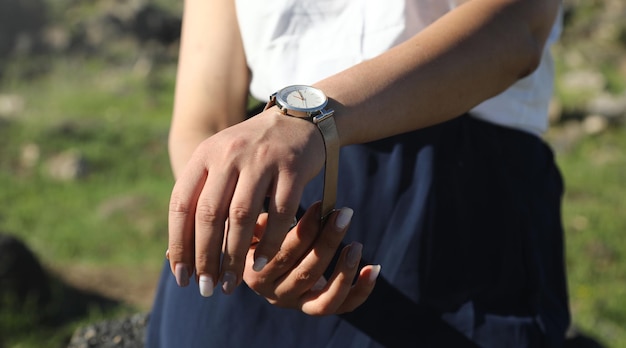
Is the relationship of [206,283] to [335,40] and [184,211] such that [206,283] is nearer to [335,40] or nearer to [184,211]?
[184,211]

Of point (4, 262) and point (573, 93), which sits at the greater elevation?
point (4, 262)

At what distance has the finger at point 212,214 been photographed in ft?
2.93

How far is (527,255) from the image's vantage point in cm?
131

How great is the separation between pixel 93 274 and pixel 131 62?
3709 mm

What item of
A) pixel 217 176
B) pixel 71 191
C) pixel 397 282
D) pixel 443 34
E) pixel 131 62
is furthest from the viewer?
pixel 131 62

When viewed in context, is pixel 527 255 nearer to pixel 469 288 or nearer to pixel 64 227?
pixel 469 288

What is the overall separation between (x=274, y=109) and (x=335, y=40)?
37 centimetres

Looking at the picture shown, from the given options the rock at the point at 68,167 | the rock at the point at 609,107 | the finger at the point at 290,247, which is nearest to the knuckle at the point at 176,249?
the finger at the point at 290,247

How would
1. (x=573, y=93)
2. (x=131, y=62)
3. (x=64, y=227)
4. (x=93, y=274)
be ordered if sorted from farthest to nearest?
(x=131, y=62) → (x=573, y=93) → (x=64, y=227) → (x=93, y=274)

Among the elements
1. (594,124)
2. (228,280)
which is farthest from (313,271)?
(594,124)

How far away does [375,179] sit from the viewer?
4.23 feet

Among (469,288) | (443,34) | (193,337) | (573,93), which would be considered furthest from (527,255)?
(573,93)

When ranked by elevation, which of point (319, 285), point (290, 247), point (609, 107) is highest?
point (290, 247)

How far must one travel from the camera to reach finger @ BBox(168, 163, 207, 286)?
919 mm
